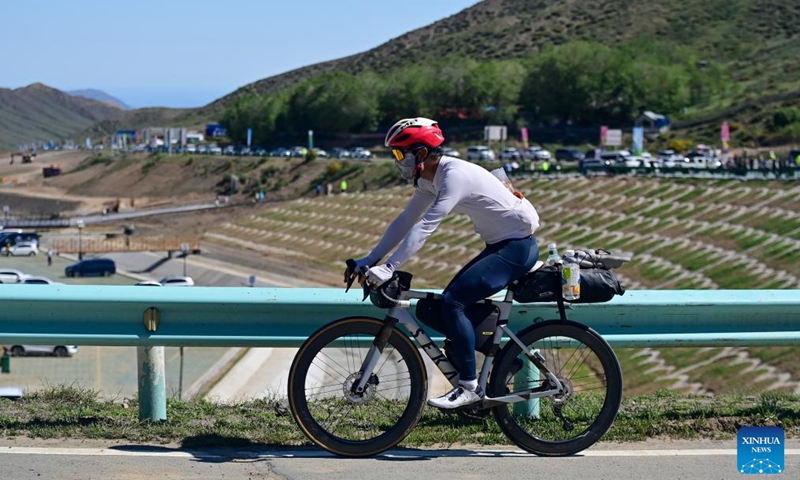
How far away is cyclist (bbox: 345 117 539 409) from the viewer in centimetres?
589

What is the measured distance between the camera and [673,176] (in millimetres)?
61719

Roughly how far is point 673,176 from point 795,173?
807 centimetres

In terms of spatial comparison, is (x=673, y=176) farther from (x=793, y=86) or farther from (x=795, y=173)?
(x=793, y=86)

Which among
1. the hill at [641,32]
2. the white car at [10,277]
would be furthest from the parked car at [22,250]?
the hill at [641,32]

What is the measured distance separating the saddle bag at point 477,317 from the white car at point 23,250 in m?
66.6

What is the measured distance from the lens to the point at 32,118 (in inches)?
5615

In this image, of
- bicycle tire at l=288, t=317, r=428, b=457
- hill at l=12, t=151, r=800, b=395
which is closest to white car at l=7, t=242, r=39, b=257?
hill at l=12, t=151, r=800, b=395

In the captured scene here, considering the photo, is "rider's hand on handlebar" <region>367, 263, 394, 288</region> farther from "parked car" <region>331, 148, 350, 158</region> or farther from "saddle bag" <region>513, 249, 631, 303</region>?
"parked car" <region>331, 148, 350, 158</region>

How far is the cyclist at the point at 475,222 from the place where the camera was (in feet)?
19.3

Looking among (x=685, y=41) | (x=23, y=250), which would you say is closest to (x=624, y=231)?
(x=23, y=250)

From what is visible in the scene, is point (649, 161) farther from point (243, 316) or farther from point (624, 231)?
point (243, 316)

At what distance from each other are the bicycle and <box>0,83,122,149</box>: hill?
9103 cm

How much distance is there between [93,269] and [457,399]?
53659 mm

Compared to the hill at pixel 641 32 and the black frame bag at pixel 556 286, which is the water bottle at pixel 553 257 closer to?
the black frame bag at pixel 556 286
